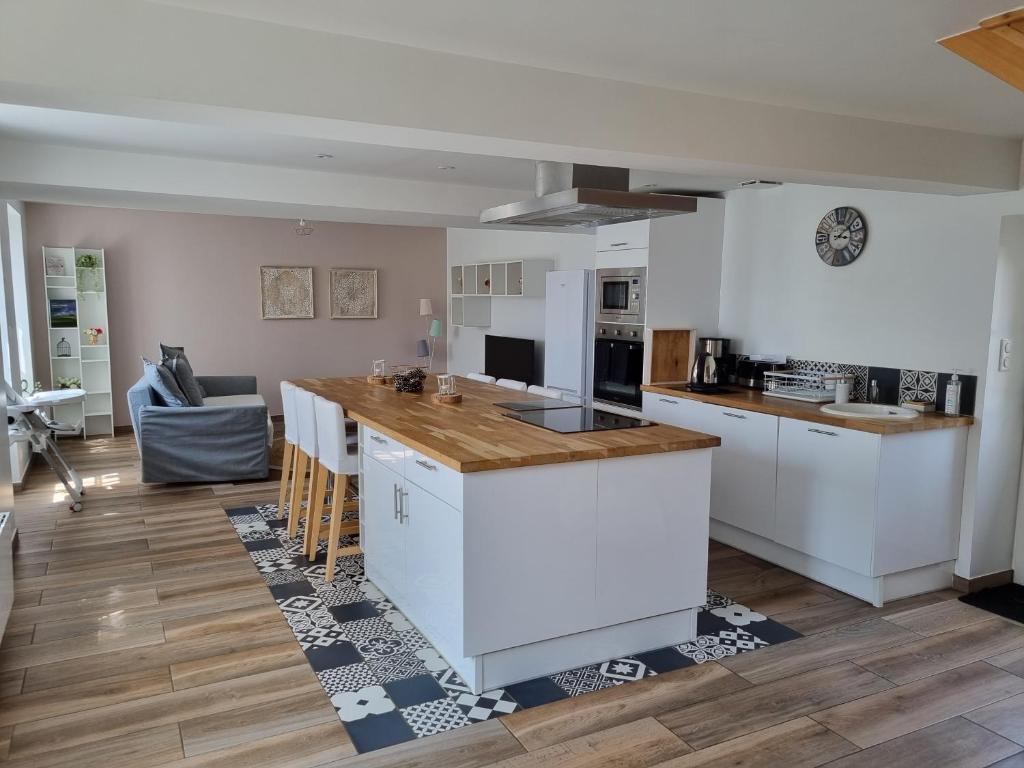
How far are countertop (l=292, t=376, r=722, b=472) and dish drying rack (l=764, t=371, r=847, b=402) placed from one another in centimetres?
144

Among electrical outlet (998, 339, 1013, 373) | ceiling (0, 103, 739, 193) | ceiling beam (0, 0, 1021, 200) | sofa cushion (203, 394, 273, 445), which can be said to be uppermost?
ceiling (0, 103, 739, 193)

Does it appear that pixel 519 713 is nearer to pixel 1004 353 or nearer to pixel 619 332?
pixel 1004 353

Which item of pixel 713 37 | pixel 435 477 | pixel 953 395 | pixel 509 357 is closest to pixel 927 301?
pixel 953 395

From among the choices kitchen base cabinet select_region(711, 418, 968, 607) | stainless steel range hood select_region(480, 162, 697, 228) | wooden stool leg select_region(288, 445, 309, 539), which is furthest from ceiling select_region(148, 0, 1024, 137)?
wooden stool leg select_region(288, 445, 309, 539)

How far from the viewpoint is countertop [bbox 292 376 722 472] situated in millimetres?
2779

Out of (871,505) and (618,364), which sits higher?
(618,364)

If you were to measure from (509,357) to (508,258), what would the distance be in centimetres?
111

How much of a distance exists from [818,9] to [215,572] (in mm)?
3862

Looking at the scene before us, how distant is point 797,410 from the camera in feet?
13.2

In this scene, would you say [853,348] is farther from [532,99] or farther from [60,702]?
[60,702]

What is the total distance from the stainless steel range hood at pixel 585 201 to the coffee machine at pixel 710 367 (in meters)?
1.37

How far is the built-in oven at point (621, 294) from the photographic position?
16.9ft

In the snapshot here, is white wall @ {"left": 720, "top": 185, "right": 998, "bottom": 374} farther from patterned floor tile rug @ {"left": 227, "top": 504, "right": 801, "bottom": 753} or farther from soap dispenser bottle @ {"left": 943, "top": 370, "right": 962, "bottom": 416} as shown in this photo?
patterned floor tile rug @ {"left": 227, "top": 504, "right": 801, "bottom": 753}

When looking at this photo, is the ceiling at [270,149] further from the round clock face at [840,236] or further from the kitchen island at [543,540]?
the kitchen island at [543,540]
